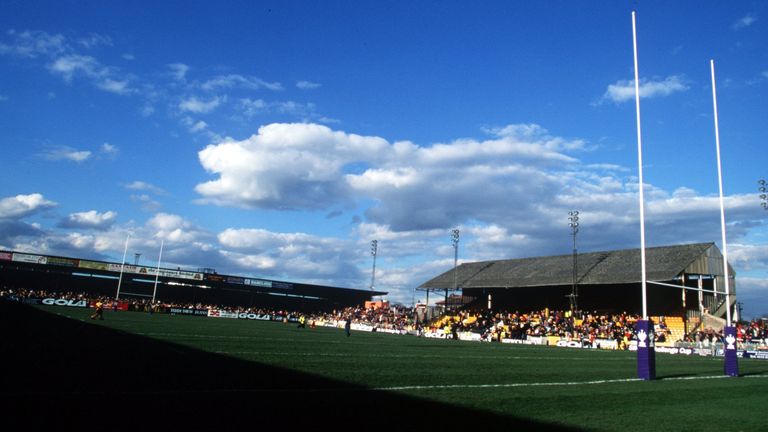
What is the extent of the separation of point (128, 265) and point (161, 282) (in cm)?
597

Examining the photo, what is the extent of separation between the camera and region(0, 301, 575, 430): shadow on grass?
6.60 metres

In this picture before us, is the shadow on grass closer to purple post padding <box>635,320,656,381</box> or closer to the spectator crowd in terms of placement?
purple post padding <box>635,320,656,381</box>

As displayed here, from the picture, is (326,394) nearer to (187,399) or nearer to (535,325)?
(187,399)

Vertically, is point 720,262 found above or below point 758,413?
above

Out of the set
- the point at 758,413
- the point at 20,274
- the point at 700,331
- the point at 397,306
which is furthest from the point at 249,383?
the point at 20,274

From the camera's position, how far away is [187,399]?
Answer: 8.01m

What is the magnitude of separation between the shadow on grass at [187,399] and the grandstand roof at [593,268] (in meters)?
41.5

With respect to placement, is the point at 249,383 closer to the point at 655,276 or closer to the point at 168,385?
the point at 168,385

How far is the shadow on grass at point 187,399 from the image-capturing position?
260 inches

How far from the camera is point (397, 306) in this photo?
82.4m

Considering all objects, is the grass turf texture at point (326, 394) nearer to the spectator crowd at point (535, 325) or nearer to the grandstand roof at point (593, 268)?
the spectator crowd at point (535, 325)

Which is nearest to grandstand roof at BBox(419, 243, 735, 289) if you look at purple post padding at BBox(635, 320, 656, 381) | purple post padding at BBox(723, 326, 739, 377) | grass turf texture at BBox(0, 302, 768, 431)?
purple post padding at BBox(723, 326, 739, 377)

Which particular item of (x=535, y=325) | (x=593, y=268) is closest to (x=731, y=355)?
(x=535, y=325)

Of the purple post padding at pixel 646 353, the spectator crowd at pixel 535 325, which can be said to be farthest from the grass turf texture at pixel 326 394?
the spectator crowd at pixel 535 325
